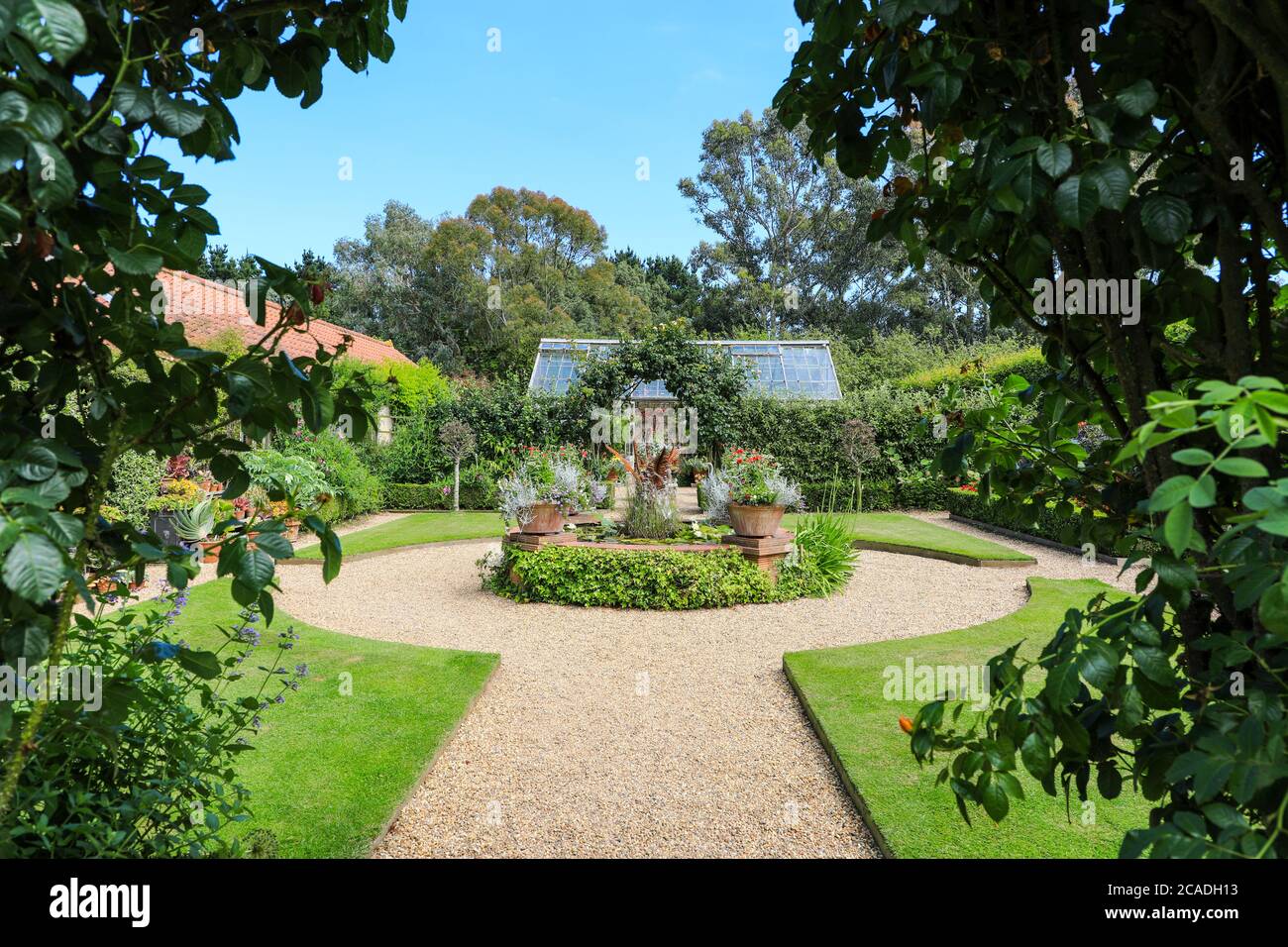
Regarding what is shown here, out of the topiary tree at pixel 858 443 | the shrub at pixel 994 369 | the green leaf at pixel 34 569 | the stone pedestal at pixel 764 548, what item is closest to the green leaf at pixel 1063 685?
the green leaf at pixel 34 569

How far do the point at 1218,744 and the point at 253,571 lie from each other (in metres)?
1.41

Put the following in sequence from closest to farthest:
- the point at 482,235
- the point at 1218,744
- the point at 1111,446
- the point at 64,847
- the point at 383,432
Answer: the point at 1218,744 < the point at 1111,446 < the point at 64,847 < the point at 383,432 < the point at 482,235

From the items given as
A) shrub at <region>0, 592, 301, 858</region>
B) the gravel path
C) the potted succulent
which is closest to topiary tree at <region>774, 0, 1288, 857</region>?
shrub at <region>0, 592, 301, 858</region>

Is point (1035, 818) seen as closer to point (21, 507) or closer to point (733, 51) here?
point (21, 507)

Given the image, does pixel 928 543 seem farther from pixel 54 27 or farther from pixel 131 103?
pixel 54 27

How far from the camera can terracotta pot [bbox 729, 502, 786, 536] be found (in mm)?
8406

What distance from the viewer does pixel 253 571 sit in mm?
1213

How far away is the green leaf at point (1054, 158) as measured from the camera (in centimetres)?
114

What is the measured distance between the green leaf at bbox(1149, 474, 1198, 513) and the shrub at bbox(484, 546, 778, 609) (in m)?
7.32

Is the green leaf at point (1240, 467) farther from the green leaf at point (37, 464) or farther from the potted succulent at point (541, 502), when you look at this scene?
the potted succulent at point (541, 502)

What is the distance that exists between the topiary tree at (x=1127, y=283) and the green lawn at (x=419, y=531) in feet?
33.1

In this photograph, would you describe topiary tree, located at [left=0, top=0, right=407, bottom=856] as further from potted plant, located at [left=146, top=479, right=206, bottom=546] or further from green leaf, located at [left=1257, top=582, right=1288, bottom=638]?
potted plant, located at [left=146, top=479, right=206, bottom=546]
